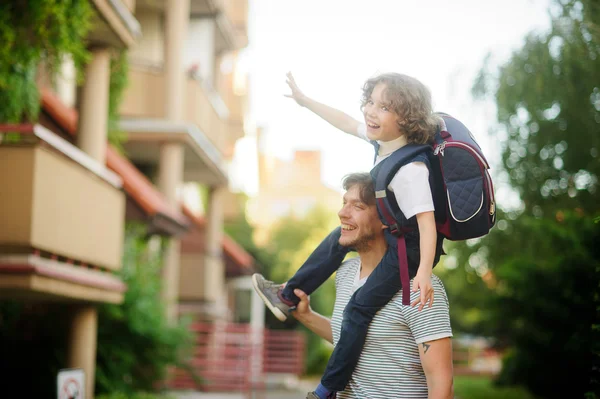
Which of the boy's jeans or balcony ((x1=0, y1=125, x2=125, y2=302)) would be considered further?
balcony ((x1=0, y1=125, x2=125, y2=302))

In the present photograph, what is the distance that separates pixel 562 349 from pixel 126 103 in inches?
373

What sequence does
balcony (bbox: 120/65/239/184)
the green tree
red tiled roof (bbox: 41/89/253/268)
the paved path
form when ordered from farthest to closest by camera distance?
1. the paved path
2. balcony (bbox: 120/65/239/184)
3. red tiled roof (bbox: 41/89/253/268)
4. the green tree

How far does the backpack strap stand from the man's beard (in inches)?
7.2

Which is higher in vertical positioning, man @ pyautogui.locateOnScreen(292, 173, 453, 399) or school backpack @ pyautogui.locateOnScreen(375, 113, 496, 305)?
school backpack @ pyautogui.locateOnScreen(375, 113, 496, 305)

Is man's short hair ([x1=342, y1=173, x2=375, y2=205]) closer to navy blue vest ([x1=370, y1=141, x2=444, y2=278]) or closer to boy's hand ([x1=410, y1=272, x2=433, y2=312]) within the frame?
navy blue vest ([x1=370, y1=141, x2=444, y2=278])

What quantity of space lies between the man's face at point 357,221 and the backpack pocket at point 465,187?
0.36 metres

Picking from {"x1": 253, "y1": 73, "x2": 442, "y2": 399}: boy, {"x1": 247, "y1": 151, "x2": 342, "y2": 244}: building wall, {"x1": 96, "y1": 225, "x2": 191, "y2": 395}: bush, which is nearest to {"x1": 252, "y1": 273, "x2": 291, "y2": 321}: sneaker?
{"x1": 253, "y1": 73, "x2": 442, "y2": 399}: boy

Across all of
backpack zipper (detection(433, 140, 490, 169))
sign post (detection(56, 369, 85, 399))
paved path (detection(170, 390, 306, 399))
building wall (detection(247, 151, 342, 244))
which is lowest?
paved path (detection(170, 390, 306, 399))

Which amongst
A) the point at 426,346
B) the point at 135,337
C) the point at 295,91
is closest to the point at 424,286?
the point at 426,346

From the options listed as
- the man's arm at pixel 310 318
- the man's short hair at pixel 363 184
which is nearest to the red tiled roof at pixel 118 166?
the man's arm at pixel 310 318

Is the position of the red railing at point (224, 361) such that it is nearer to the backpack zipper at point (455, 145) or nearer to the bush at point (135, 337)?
the bush at point (135, 337)

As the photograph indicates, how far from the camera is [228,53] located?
77.3 feet

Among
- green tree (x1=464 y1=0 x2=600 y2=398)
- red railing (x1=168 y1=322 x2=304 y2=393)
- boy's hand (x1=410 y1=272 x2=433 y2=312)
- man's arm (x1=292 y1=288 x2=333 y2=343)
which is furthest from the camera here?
red railing (x1=168 y1=322 x2=304 y2=393)

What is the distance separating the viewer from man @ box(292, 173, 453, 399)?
134 inches
